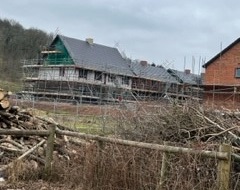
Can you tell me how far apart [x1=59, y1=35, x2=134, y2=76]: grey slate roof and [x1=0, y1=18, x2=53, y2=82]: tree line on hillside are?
12.6 metres

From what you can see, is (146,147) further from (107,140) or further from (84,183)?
(84,183)

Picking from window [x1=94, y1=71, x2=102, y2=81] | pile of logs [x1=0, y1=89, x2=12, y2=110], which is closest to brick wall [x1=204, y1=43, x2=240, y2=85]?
window [x1=94, y1=71, x2=102, y2=81]

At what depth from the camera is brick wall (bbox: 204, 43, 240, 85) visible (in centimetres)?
4882

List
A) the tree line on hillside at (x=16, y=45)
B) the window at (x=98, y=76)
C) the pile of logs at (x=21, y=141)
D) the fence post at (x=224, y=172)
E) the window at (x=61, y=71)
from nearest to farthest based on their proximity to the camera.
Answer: the fence post at (x=224, y=172)
the pile of logs at (x=21, y=141)
the window at (x=98, y=76)
the window at (x=61, y=71)
the tree line on hillside at (x=16, y=45)

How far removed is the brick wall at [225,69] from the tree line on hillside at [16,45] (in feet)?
126

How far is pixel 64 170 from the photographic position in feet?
27.1

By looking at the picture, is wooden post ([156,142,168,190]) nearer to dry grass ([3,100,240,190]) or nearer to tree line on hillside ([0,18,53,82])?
dry grass ([3,100,240,190])

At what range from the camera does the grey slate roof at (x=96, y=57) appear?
68.2 meters

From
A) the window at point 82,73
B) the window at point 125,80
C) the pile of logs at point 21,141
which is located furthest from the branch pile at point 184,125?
the window at point 82,73

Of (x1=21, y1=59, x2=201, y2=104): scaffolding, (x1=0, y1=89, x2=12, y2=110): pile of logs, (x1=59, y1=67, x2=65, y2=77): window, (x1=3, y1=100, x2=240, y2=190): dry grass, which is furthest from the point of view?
(x1=59, y1=67, x2=65, y2=77): window

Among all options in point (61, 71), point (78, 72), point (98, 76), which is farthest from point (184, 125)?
point (61, 71)

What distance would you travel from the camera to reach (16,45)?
88688 mm

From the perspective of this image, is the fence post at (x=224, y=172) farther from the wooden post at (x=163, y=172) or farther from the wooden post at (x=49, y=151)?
the wooden post at (x=49, y=151)

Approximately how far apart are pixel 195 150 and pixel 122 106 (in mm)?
3561
